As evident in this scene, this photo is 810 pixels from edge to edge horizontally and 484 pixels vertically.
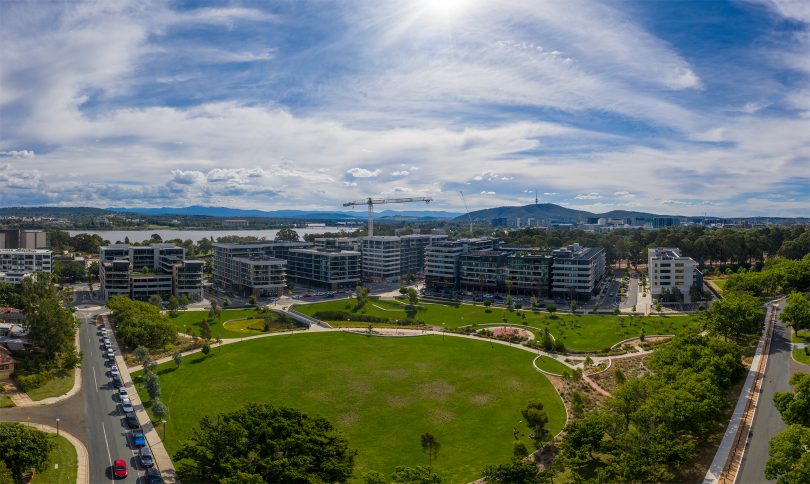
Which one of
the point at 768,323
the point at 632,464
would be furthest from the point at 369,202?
the point at 632,464

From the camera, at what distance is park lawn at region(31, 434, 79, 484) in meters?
27.4

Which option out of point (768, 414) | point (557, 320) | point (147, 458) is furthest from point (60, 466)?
point (557, 320)

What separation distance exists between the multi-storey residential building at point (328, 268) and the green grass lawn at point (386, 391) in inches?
1491

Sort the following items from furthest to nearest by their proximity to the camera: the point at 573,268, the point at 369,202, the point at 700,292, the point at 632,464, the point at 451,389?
1. the point at 369,202
2. the point at 573,268
3. the point at 700,292
4. the point at 451,389
5. the point at 632,464

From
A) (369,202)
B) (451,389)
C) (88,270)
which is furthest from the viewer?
(369,202)

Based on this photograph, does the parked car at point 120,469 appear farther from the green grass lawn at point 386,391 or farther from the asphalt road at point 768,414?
the asphalt road at point 768,414

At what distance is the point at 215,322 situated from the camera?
66.6 meters

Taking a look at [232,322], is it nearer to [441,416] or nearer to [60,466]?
[60,466]

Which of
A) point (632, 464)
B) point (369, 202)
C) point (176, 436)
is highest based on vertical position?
point (369, 202)

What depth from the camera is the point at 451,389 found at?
42.3 m

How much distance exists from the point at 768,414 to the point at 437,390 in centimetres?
2257

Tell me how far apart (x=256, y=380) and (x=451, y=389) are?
16306mm

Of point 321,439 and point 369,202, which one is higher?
point 369,202

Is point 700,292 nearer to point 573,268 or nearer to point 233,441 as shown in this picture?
point 573,268
